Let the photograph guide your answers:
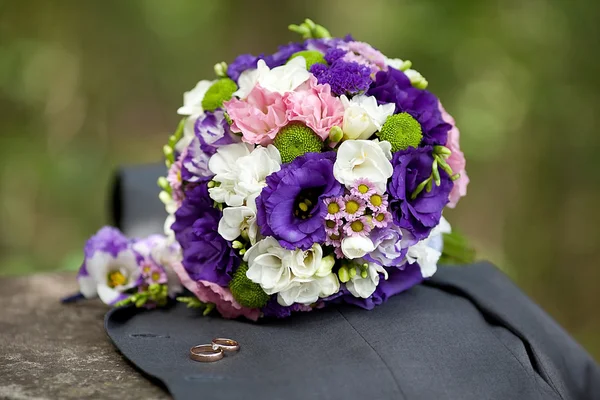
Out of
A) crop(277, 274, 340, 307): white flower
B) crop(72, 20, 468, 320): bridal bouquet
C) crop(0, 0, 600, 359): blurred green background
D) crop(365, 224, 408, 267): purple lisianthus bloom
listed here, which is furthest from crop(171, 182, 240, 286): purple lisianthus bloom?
crop(0, 0, 600, 359): blurred green background

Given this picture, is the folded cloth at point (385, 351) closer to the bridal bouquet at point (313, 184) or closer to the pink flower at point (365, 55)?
the bridal bouquet at point (313, 184)

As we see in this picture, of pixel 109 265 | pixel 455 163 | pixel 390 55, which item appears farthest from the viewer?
pixel 390 55

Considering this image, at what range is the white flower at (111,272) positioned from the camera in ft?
4.18

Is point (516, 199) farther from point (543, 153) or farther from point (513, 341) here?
point (513, 341)

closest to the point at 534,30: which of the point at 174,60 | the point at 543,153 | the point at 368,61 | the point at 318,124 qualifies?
the point at 543,153

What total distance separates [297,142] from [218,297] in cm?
29

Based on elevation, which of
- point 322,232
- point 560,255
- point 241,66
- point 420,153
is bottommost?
point 560,255

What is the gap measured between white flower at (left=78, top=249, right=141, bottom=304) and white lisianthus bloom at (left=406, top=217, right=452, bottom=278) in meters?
0.51

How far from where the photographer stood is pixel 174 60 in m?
3.56

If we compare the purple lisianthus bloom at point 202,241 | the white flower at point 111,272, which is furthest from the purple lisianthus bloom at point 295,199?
the white flower at point 111,272

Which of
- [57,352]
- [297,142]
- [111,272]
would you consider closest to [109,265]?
[111,272]

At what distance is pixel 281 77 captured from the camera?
1.09m

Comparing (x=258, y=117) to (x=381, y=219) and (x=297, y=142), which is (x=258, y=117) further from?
(x=381, y=219)

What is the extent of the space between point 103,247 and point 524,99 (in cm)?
231
